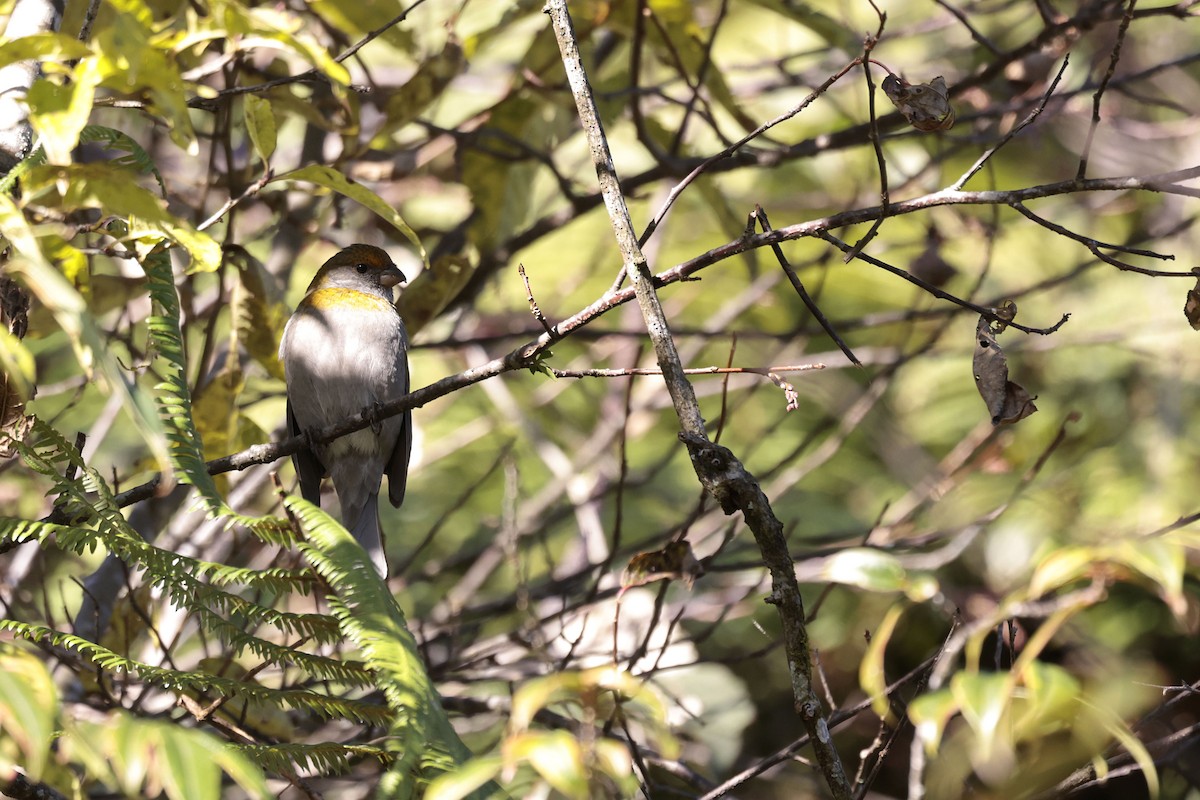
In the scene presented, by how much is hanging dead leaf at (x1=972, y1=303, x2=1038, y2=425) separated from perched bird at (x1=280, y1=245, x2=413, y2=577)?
2.57 meters

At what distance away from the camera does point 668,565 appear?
2404 millimetres

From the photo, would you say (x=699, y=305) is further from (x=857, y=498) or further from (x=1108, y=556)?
(x=1108, y=556)

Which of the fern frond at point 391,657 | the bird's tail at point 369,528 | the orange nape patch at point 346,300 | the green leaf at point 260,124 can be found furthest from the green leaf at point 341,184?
the orange nape patch at point 346,300

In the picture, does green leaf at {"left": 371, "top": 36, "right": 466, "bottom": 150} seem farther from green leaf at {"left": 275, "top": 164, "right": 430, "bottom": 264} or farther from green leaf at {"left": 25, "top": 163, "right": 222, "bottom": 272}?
green leaf at {"left": 25, "top": 163, "right": 222, "bottom": 272}

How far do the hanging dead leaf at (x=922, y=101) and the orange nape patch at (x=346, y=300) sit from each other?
9.40 feet

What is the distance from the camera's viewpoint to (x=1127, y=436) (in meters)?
5.91

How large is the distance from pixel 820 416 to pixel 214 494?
14.0ft

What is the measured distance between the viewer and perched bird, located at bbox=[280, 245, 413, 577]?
4.55 meters

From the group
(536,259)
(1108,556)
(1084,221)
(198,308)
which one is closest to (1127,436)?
(1084,221)

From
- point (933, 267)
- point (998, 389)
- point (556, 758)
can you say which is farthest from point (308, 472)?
point (556, 758)

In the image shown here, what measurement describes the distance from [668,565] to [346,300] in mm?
2724

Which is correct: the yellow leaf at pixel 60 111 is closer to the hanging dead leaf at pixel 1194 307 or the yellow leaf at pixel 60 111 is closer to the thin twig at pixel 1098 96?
the thin twig at pixel 1098 96

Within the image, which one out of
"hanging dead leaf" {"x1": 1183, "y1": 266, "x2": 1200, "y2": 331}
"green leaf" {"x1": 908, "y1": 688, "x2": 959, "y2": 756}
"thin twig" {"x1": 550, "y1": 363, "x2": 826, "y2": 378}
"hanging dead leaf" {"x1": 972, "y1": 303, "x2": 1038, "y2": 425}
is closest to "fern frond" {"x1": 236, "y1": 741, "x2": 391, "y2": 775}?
"thin twig" {"x1": 550, "y1": 363, "x2": 826, "y2": 378}

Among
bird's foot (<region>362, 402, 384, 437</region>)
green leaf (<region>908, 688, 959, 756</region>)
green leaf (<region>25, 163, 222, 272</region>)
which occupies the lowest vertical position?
green leaf (<region>908, 688, 959, 756</region>)
